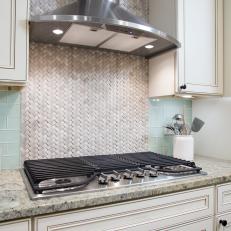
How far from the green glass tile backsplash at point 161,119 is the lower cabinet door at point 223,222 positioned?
68 centimetres

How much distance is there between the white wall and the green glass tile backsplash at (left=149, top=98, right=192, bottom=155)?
0.19m

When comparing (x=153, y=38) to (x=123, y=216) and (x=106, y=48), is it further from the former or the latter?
(x=123, y=216)

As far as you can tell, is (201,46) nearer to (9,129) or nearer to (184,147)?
(184,147)

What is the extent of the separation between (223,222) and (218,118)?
76cm

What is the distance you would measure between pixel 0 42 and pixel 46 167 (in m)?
0.60

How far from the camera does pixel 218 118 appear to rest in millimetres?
1824

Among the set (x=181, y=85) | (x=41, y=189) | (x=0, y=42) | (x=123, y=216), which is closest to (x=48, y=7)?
(x=0, y=42)

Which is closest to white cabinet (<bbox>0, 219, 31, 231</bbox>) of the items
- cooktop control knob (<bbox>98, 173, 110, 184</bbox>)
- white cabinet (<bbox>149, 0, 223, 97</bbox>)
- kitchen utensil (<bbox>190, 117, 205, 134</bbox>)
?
cooktop control knob (<bbox>98, 173, 110, 184</bbox>)

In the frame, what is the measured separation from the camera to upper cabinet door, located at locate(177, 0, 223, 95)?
1.58 meters

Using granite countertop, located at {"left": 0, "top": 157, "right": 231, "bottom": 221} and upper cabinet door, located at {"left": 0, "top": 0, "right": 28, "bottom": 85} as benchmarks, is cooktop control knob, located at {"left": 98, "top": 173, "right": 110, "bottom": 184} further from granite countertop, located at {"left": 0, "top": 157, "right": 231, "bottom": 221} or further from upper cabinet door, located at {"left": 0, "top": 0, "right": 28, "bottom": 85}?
upper cabinet door, located at {"left": 0, "top": 0, "right": 28, "bottom": 85}

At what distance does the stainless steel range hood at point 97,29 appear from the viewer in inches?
46.1

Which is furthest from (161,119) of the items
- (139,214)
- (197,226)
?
(139,214)

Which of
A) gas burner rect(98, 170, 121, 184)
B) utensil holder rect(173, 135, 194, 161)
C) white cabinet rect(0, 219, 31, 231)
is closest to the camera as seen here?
white cabinet rect(0, 219, 31, 231)

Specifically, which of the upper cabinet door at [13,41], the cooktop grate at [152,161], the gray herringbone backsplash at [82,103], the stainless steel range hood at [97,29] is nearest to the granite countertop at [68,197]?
the cooktop grate at [152,161]
